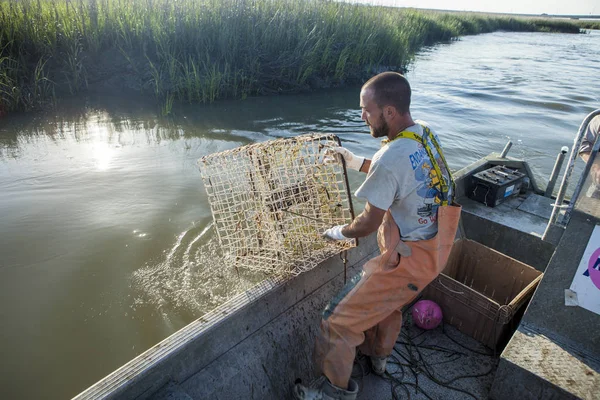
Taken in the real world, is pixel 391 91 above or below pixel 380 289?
above

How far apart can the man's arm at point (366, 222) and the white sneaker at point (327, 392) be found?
0.87 metres

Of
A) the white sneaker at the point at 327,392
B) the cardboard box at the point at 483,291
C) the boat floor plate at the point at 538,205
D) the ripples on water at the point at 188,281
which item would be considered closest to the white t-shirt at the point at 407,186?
the white sneaker at the point at 327,392

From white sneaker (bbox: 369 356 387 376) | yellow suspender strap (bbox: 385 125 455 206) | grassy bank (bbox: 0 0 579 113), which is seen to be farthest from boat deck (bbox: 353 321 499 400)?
grassy bank (bbox: 0 0 579 113)

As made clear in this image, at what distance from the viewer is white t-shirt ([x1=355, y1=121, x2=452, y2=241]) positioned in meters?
1.93

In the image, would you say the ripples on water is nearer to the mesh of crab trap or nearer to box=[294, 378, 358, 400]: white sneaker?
the mesh of crab trap

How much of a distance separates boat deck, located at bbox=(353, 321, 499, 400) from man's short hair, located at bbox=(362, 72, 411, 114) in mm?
1811

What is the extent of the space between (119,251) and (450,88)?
45.4ft

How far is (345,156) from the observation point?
103 inches

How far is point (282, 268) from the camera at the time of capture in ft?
8.73

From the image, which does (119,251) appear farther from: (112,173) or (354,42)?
(354,42)

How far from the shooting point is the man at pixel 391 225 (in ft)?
6.39

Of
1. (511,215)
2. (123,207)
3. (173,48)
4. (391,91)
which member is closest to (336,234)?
(391,91)

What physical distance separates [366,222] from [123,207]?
436 cm

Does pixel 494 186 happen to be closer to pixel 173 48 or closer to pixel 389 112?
pixel 389 112
